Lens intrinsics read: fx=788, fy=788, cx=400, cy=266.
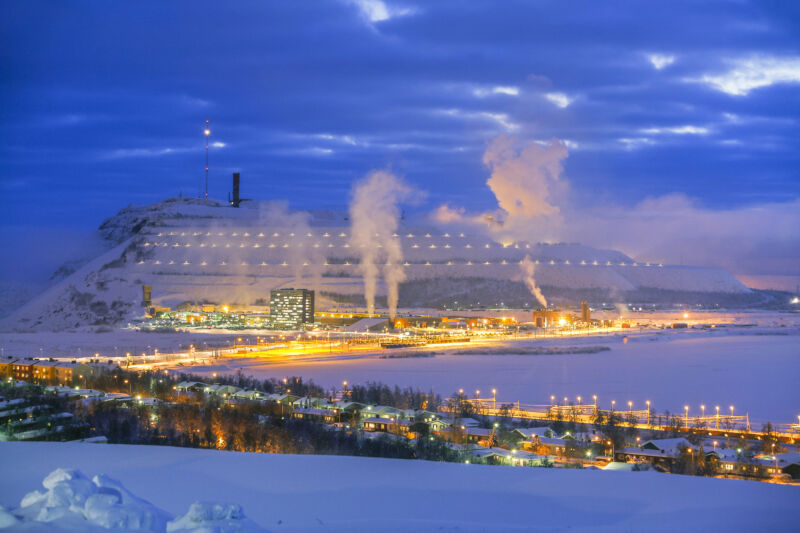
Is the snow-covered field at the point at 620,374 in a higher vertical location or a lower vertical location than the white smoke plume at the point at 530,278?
lower

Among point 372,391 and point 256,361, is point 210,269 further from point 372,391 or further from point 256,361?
point 372,391

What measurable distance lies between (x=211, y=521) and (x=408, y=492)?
177 cm

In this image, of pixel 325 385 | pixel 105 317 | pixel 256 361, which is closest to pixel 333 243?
pixel 105 317

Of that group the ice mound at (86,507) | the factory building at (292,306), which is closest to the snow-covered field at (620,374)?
the ice mound at (86,507)

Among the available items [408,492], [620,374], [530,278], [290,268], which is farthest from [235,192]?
[408,492]

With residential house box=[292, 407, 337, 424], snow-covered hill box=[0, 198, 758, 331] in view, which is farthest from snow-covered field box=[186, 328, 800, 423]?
snow-covered hill box=[0, 198, 758, 331]

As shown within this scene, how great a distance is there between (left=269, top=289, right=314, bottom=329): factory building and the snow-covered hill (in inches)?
261

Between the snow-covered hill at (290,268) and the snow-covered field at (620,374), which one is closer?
the snow-covered field at (620,374)

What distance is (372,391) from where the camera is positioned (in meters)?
14.5

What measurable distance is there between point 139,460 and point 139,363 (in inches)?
741

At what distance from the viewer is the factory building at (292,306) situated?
4097cm

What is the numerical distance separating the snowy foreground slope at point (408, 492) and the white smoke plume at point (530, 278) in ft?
144

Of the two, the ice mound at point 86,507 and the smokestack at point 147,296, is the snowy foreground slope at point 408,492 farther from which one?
the smokestack at point 147,296

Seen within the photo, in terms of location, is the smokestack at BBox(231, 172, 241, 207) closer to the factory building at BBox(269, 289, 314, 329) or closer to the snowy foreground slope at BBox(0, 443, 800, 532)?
the factory building at BBox(269, 289, 314, 329)
